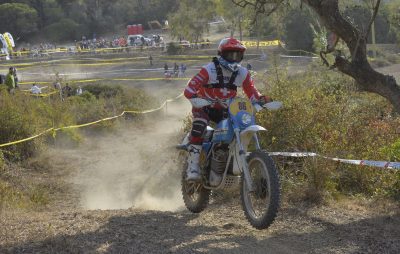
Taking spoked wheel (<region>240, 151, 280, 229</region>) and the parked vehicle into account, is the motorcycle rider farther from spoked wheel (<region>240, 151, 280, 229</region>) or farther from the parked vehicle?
the parked vehicle

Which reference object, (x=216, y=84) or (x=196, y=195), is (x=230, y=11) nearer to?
(x=196, y=195)

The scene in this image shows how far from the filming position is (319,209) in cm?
641

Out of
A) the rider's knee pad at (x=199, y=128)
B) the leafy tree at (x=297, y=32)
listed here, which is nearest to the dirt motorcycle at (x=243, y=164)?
the rider's knee pad at (x=199, y=128)

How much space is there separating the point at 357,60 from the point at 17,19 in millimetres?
73154

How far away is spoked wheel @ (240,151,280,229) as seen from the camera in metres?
5.21

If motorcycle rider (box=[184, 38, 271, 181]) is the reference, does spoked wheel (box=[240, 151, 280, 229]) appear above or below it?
below

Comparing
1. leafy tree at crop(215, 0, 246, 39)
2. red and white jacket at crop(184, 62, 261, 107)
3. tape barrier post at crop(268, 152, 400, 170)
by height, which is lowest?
tape barrier post at crop(268, 152, 400, 170)

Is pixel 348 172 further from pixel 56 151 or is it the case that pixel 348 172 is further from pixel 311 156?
pixel 56 151

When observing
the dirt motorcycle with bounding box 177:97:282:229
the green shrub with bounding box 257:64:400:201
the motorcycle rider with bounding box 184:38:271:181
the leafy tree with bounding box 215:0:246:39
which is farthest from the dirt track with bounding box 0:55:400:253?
the leafy tree with bounding box 215:0:246:39

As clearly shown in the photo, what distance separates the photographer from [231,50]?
609 cm

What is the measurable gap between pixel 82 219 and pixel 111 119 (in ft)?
40.9

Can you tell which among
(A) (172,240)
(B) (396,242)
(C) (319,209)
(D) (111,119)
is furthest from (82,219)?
(D) (111,119)

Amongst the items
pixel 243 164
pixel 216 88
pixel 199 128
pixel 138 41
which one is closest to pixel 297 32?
pixel 138 41

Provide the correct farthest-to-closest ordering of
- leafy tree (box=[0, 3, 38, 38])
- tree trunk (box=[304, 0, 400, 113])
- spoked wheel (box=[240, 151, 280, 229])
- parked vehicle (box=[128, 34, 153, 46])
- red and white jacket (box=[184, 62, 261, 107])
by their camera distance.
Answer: leafy tree (box=[0, 3, 38, 38]) < parked vehicle (box=[128, 34, 153, 46]) < tree trunk (box=[304, 0, 400, 113]) < red and white jacket (box=[184, 62, 261, 107]) < spoked wheel (box=[240, 151, 280, 229])
